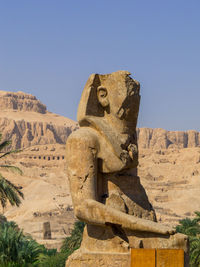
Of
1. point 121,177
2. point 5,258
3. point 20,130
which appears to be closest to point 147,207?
point 121,177

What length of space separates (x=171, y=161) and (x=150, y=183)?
50.0ft

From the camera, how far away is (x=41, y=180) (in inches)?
4023

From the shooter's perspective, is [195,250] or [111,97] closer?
[111,97]

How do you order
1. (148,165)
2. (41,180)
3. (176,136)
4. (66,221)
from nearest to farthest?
1. (66,221)
2. (41,180)
3. (148,165)
4. (176,136)

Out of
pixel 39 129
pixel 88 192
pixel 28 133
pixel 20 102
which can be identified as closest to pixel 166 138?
pixel 39 129

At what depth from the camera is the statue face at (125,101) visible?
5547 millimetres

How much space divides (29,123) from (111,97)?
154358 millimetres

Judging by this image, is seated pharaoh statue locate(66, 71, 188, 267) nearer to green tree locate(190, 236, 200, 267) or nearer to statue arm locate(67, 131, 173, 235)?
statue arm locate(67, 131, 173, 235)

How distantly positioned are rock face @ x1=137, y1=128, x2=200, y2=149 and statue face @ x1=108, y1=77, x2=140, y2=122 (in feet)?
502

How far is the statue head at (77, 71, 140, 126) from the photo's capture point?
5.55m

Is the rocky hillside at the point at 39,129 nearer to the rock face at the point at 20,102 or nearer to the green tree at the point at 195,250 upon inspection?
the rock face at the point at 20,102

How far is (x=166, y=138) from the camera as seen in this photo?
164 metres

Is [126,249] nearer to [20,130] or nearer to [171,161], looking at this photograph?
[171,161]

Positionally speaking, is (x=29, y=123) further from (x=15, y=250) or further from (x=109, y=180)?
(x=109, y=180)
